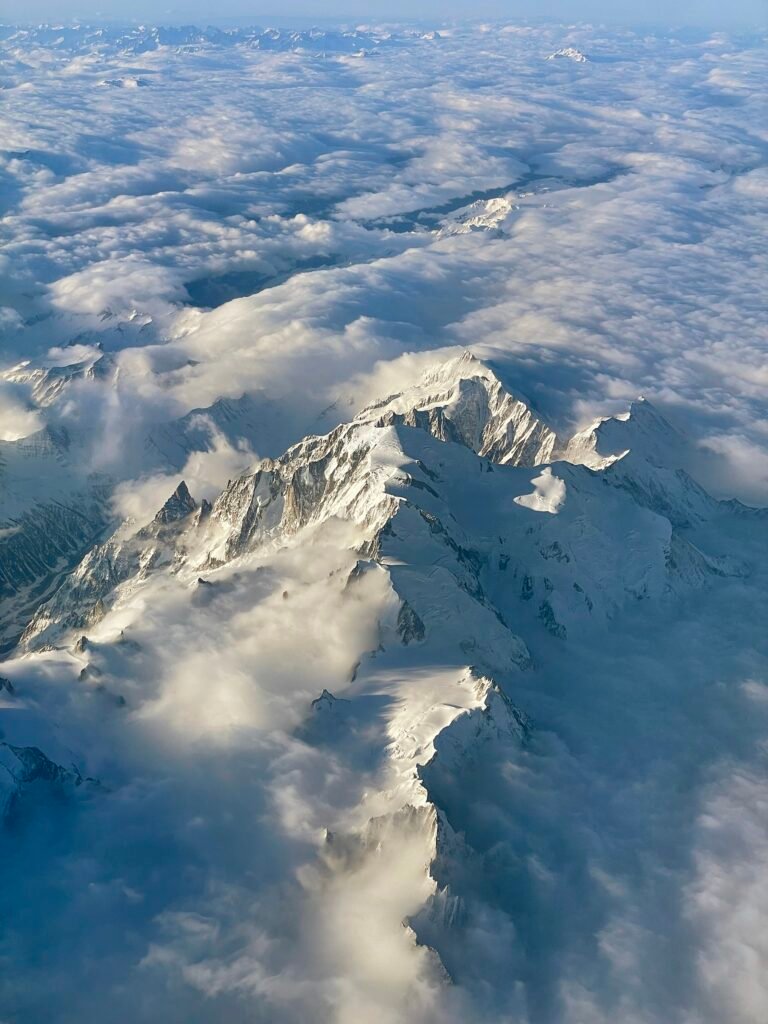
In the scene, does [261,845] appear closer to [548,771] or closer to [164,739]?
[164,739]

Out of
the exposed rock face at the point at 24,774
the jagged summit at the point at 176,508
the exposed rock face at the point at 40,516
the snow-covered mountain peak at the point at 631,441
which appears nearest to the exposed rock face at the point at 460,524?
the snow-covered mountain peak at the point at 631,441

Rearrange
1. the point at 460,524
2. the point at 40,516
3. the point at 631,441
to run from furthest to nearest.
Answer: the point at 40,516 → the point at 631,441 → the point at 460,524

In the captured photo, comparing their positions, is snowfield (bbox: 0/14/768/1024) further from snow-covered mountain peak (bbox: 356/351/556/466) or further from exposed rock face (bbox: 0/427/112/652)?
exposed rock face (bbox: 0/427/112/652)

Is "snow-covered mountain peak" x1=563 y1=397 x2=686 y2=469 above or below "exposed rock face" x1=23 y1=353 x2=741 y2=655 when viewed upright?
below

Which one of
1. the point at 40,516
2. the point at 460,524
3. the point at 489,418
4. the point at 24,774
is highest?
the point at 24,774

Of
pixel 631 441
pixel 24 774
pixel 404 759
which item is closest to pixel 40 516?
pixel 631 441

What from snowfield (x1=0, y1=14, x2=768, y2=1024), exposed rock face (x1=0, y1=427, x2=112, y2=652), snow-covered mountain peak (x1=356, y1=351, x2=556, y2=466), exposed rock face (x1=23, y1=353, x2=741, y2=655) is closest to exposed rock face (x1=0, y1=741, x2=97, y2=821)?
snowfield (x1=0, y1=14, x2=768, y2=1024)

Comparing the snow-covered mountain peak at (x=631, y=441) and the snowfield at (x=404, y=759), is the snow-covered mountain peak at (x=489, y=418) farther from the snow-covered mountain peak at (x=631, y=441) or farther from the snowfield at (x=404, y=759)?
the snowfield at (x=404, y=759)

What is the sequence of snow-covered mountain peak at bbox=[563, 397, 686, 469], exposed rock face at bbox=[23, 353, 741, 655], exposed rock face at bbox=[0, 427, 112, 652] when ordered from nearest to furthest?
exposed rock face at bbox=[23, 353, 741, 655] → snow-covered mountain peak at bbox=[563, 397, 686, 469] → exposed rock face at bbox=[0, 427, 112, 652]

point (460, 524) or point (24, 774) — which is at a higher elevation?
point (24, 774)

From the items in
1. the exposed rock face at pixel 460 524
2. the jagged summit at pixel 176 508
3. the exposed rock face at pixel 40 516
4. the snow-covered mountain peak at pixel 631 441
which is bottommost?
the exposed rock face at pixel 40 516

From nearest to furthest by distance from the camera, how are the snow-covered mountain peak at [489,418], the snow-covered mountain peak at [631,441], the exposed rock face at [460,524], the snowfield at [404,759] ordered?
1. the snowfield at [404,759]
2. the exposed rock face at [460,524]
3. the snow-covered mountain peak at [631,441]
4. the snow-covered mountain peak at [489,418]

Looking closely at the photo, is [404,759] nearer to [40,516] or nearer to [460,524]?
[460,524]
